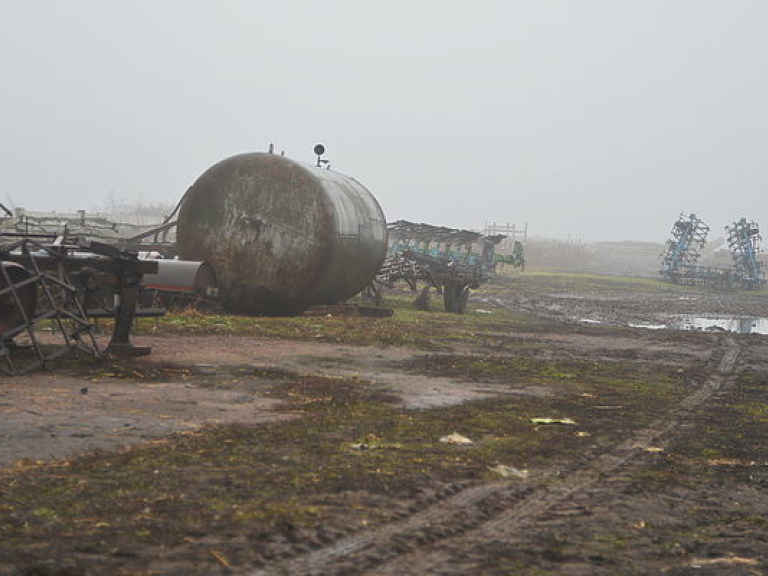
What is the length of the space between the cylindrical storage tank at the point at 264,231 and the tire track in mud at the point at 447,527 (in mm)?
10763

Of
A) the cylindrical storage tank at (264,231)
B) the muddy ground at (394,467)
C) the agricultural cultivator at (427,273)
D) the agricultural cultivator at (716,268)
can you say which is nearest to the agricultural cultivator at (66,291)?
the muddy ground at (394,467)

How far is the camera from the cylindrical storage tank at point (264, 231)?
650 inches

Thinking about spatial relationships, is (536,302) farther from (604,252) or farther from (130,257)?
(604,252)

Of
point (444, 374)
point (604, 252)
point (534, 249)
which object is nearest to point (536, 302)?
point (444, 374)

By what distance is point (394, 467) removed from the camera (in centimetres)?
562

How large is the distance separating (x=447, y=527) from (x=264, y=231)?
12.6 m

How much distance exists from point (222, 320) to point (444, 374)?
5.65 metres

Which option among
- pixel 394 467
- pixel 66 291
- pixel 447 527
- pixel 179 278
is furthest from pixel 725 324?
pixel 447 527

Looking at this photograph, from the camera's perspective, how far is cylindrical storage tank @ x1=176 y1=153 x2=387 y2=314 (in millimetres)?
16516

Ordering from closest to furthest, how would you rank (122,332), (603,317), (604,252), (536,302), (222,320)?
1. (122,332)
2. (222,320)
3. (603,317)
4. (536,302)
5. (604,252)

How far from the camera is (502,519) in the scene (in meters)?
4.68

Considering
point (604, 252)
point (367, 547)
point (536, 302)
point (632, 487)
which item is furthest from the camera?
point (604, 252)

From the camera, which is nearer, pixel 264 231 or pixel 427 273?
pixel 264 231

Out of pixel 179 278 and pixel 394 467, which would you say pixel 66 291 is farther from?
pixel 179 278
